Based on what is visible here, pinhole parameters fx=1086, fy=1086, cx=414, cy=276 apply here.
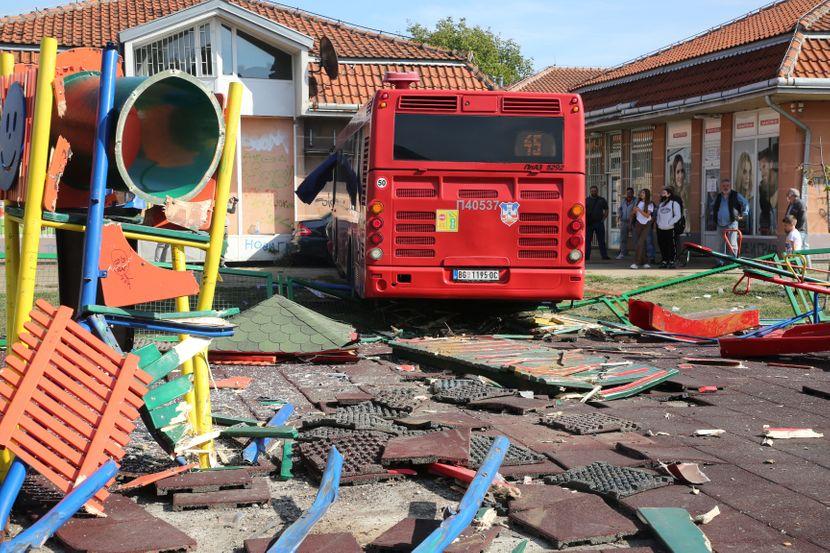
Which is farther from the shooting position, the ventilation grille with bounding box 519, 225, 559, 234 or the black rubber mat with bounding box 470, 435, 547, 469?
the ventilation grille with bounding box 519, 225, 559, 234

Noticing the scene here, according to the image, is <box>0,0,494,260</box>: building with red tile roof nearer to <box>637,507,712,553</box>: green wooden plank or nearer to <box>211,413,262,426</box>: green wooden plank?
<box>211,413,262,426</box>: green wooden plank

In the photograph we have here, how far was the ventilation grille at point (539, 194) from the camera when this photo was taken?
13.7 metres

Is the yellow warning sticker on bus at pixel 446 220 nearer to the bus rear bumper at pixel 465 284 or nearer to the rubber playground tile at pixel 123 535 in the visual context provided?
the bus rear bumper at pixel 465 284

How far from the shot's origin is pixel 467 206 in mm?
13594

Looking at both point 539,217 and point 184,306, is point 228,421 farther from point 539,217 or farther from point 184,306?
point 539,217

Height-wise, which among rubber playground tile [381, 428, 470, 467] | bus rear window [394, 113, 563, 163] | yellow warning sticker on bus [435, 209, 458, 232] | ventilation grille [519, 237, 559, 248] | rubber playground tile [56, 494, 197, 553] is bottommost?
rubber playground tile [56, 494, 197, 553]

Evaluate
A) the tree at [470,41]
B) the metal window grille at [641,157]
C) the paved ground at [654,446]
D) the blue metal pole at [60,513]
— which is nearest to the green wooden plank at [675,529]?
the paved ground at [654,446]

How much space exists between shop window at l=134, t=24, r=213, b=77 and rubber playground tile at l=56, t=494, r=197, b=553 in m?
22.7

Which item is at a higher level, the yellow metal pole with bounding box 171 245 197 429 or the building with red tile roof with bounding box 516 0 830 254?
the building with red tile roof with bounding box 516 0 830 254

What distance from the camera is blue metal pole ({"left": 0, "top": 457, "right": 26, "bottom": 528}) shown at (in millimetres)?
4633

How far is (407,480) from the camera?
6062 millimetres

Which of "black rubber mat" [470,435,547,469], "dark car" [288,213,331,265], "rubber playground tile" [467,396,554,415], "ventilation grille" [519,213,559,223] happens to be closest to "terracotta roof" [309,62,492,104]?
Result: "dark car" [288,213,331,265]

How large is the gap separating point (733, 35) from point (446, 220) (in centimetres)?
1972

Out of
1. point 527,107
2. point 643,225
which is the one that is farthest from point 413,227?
point 643,225
